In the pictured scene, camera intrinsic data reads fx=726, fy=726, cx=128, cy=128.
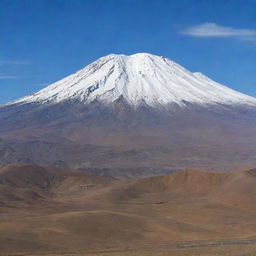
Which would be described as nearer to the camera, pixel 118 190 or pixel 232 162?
pixel 118 190

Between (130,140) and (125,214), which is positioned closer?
(125,214)

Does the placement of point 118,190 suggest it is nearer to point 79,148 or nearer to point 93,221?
point 93,221

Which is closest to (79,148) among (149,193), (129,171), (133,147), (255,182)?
(133,147)

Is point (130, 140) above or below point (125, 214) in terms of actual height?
above

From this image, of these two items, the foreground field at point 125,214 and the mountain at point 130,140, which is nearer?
the foreground field at point 125,214

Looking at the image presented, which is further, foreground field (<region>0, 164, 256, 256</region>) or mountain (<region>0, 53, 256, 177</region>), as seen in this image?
mountain (<region>0, 53, 256, 177</region>)

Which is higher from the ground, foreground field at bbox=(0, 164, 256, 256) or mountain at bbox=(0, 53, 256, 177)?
mountain at bbox=(0, 53, 256, 177)

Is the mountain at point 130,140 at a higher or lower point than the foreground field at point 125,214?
higher

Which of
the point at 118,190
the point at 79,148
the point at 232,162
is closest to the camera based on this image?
the point at 118,190
